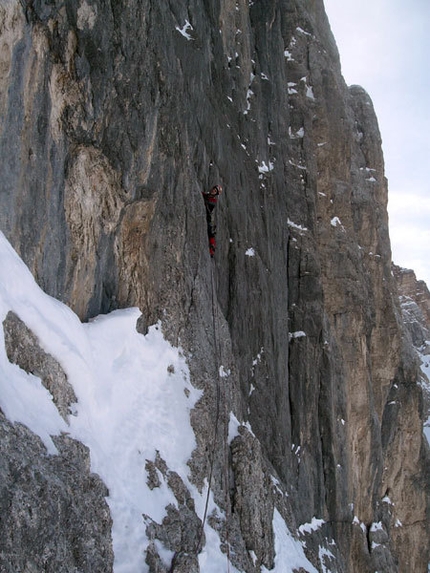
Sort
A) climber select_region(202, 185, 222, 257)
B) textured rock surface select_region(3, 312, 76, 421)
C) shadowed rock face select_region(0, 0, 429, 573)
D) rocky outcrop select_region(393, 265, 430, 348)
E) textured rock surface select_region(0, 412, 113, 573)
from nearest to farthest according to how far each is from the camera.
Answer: textured rock surface select_region(0, 412, 113, 573) → textured rock surface select_region(3, 312, 76, 421) → shadowed rock face select_region(0, 0, 429, 573) → climber select_region(202, 185, 222, 257) → rocky outcrop select_region(393, 265, 430, 348)

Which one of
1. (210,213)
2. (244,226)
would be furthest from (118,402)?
(244,226)

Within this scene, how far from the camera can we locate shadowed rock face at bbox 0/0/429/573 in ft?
33.5

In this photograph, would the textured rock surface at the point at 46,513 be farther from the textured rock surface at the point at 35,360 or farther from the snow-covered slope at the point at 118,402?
the textured rock surface at the point at 35,360

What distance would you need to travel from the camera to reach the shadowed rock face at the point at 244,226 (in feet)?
33.5

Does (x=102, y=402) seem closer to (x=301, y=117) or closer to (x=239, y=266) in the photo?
(x=239, y=266)

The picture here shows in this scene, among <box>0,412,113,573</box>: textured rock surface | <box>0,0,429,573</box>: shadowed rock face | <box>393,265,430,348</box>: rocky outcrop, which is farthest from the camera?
<box>393,265,430,348</box>: rocky outcrop

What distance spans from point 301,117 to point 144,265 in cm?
1726

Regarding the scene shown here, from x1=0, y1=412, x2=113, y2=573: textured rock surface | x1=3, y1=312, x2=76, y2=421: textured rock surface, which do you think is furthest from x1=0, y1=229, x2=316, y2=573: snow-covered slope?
x1=0, y1=412, x2=113, y2=573: textured rock surface

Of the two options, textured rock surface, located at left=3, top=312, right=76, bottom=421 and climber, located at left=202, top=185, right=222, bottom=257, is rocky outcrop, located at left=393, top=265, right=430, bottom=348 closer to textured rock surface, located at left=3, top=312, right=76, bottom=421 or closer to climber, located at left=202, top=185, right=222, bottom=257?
climber, located at left=202, top=185, right=222, bottom=257

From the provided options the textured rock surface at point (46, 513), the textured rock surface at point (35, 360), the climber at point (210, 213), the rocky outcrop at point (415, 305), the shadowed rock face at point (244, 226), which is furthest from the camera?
the rocky outcrop at point (415, 305)

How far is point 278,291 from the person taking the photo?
22031 mm

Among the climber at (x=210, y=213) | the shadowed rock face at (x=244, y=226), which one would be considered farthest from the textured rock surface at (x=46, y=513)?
the climber at (x=210, y=213)

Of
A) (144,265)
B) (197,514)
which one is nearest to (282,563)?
(197,514)

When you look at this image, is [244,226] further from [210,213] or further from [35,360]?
[35,360]
